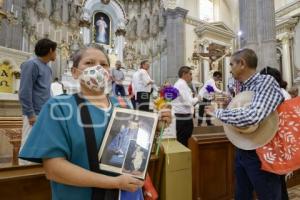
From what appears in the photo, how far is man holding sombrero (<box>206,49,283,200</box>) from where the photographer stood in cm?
170

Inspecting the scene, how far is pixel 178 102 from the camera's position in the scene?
4.07 m

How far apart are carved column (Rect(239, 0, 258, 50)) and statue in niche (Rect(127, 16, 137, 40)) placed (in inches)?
365

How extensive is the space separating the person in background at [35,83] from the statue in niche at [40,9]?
10795 mm

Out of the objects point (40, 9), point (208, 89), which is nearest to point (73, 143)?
point (208, 89)

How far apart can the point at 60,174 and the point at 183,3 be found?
14.8 metres

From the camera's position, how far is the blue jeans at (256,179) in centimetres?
177

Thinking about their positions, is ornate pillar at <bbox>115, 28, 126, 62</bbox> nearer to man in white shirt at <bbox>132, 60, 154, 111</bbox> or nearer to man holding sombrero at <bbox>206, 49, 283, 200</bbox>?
man in white shirt at <bbox>132, 60, 154, 111</bbox>

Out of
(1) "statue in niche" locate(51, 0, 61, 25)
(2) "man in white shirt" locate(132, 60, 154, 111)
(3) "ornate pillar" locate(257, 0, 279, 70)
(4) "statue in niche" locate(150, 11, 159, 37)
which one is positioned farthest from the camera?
(4) "statue in niche" locate(150, 11, 159, 37)

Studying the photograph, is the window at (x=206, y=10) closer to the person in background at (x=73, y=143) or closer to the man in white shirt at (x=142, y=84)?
the man in white shirt at (x=142, y=84)

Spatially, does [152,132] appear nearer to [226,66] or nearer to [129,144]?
[129,144]

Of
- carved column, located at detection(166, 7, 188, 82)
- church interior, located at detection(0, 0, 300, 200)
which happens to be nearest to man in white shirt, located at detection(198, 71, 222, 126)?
church interior, located at detection(0, 0, 300, 200)

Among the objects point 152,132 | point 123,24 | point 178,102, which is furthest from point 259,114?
point 123,24

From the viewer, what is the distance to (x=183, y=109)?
4086 millimetres

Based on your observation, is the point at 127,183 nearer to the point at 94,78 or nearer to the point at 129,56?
the point at 94,78
